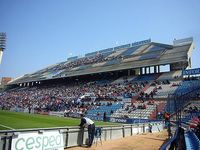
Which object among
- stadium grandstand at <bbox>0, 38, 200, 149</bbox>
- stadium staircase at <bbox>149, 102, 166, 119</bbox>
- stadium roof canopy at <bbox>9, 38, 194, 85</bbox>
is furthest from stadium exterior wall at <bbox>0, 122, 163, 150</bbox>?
stadium roof canopy at <bbox>9, 38, 194, 85</bbox>

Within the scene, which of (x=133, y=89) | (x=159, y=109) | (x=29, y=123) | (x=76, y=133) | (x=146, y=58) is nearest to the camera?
(x=76, y=133)

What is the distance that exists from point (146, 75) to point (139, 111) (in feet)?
60.9

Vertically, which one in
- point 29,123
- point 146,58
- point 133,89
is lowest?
point 29,123

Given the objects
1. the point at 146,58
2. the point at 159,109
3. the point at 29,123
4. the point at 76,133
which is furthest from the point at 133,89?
the point at 76,133

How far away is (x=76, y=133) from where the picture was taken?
1462cm

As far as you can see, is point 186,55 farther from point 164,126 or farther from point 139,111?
point 164,126

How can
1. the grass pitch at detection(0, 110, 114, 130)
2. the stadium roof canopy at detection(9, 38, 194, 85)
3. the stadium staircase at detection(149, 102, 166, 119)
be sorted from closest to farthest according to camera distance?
1. the grass pitch at detection(0, 110, 114, 130)
2. the stadium staircase at detection(149, 102, 166, 119)
3. the stadium roof canopy at detection(9, 38, 194, 85)

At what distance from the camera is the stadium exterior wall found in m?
10.7

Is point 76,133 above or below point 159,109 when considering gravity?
below

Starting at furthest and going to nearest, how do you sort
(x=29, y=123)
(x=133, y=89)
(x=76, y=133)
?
1. (x=133, y=89)
2. (x=29, y=123)
3. (x=76, y=133)

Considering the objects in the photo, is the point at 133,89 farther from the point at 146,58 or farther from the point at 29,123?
the point at 29,123

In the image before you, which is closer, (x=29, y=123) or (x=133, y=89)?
(x=29, y=123)

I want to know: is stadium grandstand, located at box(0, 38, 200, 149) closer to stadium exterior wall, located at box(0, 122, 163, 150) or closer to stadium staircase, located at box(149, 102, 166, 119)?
stadium staircase, located at box(149, 102, 166, 119)

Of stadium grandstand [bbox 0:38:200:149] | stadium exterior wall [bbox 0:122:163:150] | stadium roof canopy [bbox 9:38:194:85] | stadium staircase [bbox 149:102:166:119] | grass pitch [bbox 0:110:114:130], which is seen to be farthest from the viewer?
stadium roof canopy [bbox 9:38:194:85]
